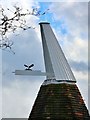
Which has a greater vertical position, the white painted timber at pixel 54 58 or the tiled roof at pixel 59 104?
the white painted timber at pixel 54 58

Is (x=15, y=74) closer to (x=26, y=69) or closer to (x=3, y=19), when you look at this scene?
(x=26, y=69)

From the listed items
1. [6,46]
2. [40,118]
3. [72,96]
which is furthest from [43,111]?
[6,46]

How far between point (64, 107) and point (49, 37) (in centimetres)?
449

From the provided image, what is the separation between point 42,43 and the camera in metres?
23.2

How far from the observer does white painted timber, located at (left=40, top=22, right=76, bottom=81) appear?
22375 millimetres

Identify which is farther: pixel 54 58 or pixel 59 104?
pixel 54 58

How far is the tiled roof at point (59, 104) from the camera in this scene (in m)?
21.2

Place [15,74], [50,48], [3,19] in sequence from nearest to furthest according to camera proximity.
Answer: [3,19]
[15,74]
[50,48]

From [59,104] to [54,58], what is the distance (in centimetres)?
279

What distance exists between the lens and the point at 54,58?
74.0ft

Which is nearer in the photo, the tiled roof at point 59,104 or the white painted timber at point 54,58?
the tiled roof at point 59,104

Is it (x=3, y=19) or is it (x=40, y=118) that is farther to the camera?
(x=40, y=118)

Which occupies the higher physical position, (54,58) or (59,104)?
(54,58)

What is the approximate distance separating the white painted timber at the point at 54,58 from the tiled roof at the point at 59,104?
60cm
